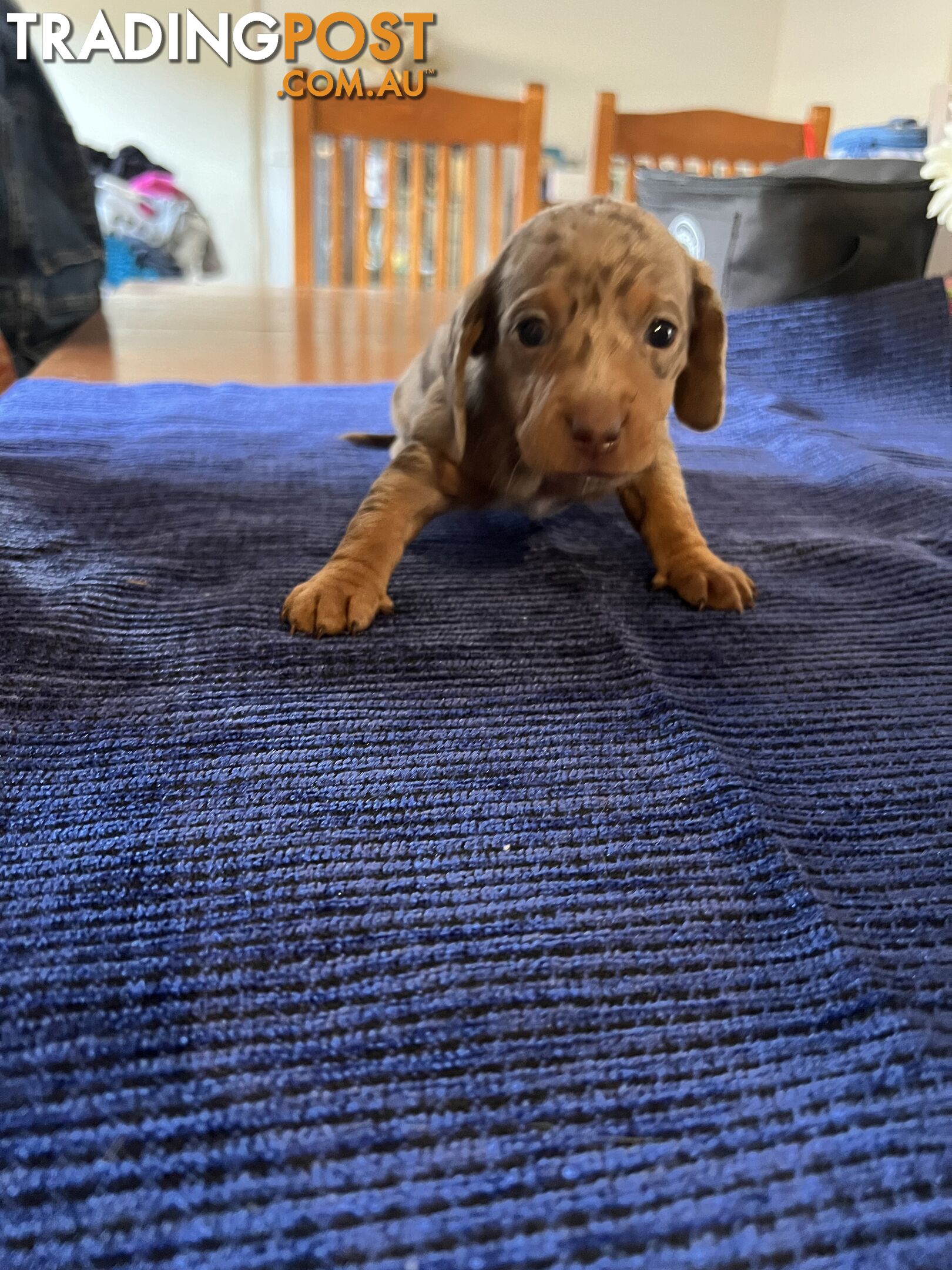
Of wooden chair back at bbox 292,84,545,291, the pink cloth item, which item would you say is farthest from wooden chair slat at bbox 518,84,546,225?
the pink cloth item

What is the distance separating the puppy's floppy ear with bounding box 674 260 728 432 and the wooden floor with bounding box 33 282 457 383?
2.85 feet

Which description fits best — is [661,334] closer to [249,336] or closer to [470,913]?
[470,913]

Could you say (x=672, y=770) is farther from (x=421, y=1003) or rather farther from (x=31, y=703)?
(x=31, y=703)

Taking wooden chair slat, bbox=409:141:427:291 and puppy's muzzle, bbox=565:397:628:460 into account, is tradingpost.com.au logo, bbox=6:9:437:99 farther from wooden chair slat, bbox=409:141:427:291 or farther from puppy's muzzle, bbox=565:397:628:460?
puppy's muzzle, bbox=565:397:628:460

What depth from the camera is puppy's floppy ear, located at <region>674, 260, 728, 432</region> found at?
99 centimetres

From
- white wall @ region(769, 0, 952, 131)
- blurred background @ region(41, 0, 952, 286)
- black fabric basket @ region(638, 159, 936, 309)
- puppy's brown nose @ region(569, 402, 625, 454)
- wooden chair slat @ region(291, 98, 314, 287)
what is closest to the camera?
puppy's brown nose @ region(569, 402, 625, 454)

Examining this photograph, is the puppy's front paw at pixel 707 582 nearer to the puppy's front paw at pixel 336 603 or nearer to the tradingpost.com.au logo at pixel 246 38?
the puppy's front paw at pixel 336 603

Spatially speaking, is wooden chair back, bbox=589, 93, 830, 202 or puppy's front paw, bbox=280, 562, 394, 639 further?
wooden chair back, bbox=589, 93, 830, 202

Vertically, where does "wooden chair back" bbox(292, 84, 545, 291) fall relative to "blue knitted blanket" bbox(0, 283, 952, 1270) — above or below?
above

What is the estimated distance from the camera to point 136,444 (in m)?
1.27

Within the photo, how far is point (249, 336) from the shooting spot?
204cm

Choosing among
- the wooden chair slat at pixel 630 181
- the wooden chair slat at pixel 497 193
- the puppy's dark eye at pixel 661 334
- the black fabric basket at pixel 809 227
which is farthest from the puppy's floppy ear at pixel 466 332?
the wooden chair slat at pixel 630 181

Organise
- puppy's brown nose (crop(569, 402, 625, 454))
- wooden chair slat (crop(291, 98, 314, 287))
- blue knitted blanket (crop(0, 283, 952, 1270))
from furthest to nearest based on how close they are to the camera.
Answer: wooden chair slat (crop(291, 98, 314, 287)), puppy's brown nose (crop(569, 402, 625, 454)), blue knitted blanket (crop(0, 283, 952, 1270))

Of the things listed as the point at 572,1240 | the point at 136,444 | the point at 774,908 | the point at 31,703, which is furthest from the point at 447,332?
the point at 572,1240
